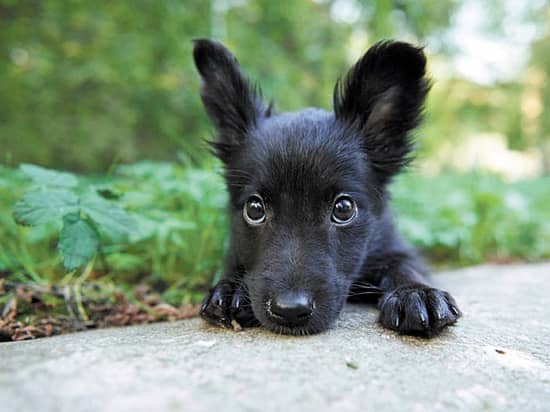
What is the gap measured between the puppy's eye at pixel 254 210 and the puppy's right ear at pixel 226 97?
539 millimetres

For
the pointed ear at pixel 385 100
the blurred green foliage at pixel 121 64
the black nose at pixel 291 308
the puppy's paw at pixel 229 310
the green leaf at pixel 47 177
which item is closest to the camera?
the black nose at pixel 291 308

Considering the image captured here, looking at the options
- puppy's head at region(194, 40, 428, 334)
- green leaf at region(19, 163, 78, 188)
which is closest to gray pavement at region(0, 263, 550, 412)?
puppy's head at region(194, 40, 428, 334)

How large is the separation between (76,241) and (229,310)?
83 cm

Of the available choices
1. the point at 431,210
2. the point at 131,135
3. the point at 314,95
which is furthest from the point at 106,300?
the point at 314,95

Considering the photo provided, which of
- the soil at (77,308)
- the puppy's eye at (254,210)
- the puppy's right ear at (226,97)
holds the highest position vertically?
the puppy's right ear at (226,97)

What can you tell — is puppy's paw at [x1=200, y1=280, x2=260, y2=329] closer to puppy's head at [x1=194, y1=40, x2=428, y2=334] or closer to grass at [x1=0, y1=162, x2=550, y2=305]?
puppy's head at [x1=194, y1=40, x2=428, y2=334]

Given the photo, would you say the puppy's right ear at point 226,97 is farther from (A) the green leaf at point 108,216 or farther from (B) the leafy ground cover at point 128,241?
(A) the green leaf at point 108,216

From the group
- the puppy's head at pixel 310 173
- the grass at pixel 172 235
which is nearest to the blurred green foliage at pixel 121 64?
the grass at pixel 172 235

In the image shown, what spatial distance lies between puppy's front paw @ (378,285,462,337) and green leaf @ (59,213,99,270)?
142cm

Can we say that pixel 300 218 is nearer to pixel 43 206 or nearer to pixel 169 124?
pixel 43 206

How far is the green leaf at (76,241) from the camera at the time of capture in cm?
237

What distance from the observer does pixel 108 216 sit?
2.53 metres

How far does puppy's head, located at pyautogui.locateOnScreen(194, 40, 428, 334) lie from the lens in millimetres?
2150

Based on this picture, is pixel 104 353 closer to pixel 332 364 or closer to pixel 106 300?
pixel 332 364
